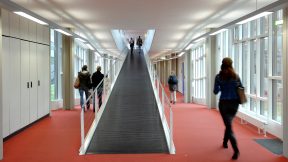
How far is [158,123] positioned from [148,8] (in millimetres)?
3551

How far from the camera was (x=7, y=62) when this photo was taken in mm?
7746

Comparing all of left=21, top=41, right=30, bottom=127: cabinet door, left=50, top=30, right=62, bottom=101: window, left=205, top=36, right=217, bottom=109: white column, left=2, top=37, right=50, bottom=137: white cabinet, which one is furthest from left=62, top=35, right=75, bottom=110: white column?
left=205, top=36, right=217, bottom=109: white column

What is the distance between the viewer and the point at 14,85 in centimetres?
823

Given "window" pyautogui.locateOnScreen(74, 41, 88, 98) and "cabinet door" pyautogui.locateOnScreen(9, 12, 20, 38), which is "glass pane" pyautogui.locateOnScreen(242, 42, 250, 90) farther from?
"window" pyautogui.locateOnScreen(74, 41, 88, 98)

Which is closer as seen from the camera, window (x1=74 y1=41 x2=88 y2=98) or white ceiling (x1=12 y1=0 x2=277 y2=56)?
white ceiling (x1=12 y1=0 x2=277 y2=56)

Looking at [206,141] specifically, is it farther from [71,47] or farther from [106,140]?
[71,47]

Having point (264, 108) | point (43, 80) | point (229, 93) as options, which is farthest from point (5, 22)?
point (264, 108)

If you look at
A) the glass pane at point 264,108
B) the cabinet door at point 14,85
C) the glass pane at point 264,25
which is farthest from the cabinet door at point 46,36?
the glass pane at point 264,108

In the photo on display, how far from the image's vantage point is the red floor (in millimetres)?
6059

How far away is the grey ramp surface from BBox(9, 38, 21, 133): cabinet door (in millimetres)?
1947

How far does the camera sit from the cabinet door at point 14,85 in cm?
798

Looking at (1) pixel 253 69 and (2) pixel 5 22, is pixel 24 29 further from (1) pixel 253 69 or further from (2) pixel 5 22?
(1) pixel 253 69

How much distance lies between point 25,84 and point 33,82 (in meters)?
0.74

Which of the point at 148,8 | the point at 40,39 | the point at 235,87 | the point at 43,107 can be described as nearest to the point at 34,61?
the point at 40,39
